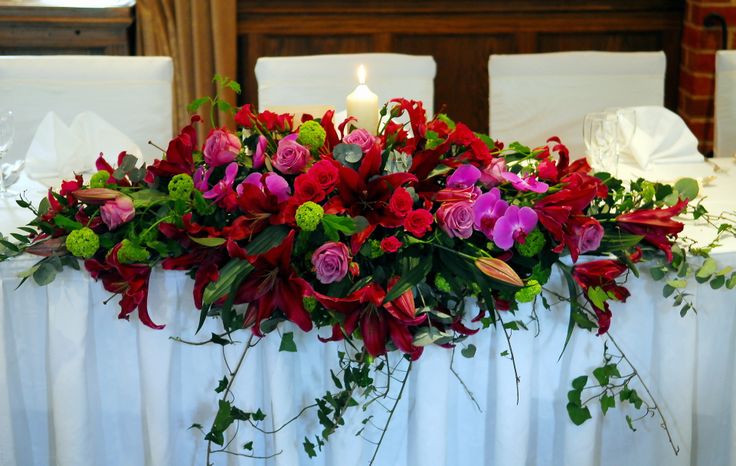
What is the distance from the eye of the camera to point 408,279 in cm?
128

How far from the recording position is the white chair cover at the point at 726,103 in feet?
8.61

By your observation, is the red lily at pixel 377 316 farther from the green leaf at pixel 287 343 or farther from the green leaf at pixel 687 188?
the green leaf at pixel 687 188

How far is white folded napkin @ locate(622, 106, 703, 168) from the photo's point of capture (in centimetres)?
211

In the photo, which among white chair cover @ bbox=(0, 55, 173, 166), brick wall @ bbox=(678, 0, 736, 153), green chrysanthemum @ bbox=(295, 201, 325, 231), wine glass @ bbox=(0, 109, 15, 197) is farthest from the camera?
brick wall @ bbox=(678, 0, 736, 153)

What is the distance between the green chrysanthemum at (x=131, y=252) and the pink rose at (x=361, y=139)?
31 cm

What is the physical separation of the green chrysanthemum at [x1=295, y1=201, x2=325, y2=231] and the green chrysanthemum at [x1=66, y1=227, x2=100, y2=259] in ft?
0.97

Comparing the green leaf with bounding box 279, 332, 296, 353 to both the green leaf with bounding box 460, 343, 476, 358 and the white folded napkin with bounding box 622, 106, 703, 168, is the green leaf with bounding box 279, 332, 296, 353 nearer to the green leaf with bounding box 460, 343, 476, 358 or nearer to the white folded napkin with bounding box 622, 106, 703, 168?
the green leaf with bounding box 460, 343, 476, 358

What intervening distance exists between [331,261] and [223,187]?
7.4 inches

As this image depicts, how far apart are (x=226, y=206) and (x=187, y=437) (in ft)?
1.31

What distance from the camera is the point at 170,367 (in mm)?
1490

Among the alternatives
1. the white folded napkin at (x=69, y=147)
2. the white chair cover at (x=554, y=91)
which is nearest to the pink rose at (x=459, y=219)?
the white folded napkin at (x=69, y=147)

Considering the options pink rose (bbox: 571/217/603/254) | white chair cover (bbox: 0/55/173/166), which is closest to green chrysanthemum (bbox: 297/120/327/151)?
pink rose (bbox: 571/217/603/254)

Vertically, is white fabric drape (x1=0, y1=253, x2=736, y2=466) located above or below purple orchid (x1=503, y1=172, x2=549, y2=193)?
below

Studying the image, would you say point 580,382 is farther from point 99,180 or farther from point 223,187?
point 99,180
